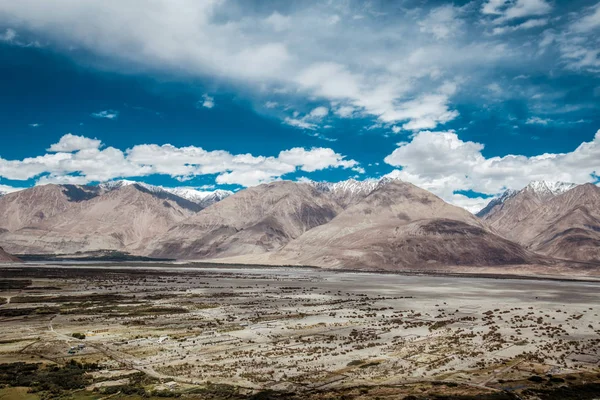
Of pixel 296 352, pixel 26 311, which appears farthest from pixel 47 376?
pixel 26 311

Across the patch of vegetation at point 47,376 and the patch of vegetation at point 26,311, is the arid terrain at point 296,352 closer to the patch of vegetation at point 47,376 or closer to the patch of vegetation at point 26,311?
the patch of vegetation at point 47,376

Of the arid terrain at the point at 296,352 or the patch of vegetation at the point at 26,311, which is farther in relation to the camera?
the patch of vegetation at the point at 26,311

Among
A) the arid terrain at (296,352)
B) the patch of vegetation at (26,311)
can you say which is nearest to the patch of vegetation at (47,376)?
the arid terrain at (296,352)

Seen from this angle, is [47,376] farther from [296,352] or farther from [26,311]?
[26,311]

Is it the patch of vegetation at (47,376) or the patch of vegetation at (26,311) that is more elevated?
the patch of vegetation at (47,376)

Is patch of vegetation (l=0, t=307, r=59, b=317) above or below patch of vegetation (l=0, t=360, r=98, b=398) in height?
below

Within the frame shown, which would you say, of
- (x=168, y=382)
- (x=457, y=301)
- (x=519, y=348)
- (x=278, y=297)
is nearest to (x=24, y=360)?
(x=168, y=382)

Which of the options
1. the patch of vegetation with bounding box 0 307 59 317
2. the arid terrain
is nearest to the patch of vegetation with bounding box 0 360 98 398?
the arid terrain

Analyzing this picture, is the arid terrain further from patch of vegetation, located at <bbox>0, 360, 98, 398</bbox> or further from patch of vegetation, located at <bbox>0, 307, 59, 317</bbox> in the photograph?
patch of vegetation, located at <bbox>0, 307, 59, 317</bbox>

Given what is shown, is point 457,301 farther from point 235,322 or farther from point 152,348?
point 152,348
